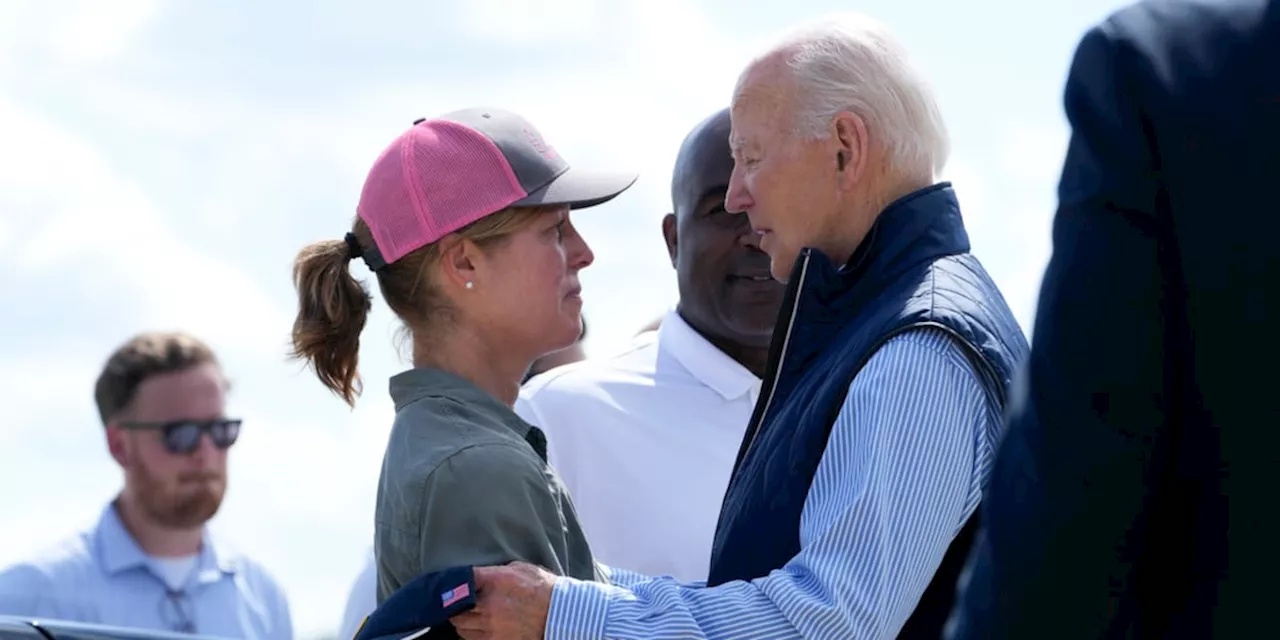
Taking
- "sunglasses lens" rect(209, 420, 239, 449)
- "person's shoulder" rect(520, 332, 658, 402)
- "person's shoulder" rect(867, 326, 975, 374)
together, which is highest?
"person's shoulder" rect(867, 326, 975, 374)

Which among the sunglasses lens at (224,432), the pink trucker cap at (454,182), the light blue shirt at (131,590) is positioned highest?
the pink trucker cap at (454,182)

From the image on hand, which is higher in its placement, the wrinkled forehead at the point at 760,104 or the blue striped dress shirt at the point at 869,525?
the wrinkled forehead at the point at 760,104

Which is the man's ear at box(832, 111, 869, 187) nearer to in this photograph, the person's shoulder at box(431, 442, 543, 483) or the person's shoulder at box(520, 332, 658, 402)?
the person's shoulder at box(431, 442, 543, 483)

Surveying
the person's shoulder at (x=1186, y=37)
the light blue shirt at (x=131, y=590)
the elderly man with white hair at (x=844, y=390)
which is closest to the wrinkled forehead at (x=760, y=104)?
the elderly man with white hair at (x=844, y=390)

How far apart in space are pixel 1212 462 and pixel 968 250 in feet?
5.09

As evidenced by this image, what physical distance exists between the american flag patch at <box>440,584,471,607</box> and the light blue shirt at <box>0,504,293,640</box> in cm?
295

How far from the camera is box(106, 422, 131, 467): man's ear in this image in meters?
6.45

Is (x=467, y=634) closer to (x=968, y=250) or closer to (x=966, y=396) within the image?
(x=966, y=396)

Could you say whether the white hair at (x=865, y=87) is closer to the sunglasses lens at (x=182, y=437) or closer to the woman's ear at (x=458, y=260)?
the woman's ear at (x=458, y=260)

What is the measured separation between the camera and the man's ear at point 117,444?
6453 millimetres

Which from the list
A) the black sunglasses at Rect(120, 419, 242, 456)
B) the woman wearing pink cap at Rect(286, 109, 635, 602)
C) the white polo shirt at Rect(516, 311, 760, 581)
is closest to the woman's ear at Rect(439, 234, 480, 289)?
the woman wearing pink cap at Rect(286, 109, 635, 602)

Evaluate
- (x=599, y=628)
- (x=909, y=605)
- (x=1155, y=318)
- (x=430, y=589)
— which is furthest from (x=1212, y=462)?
(x=430, y=589)

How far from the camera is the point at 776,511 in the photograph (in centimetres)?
281

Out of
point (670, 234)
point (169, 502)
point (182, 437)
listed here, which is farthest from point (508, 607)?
point (182, 437)
